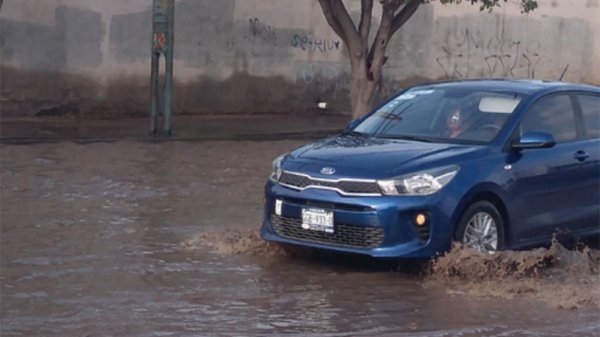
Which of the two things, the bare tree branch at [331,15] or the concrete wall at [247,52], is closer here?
the bare tree branch at [331,15]

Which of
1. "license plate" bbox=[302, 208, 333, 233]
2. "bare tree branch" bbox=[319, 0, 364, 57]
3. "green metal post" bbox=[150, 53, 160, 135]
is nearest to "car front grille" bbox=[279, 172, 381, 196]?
"license plate" bbox=[302, 208, 333, 233]

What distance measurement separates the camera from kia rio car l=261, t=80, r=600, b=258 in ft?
28.6

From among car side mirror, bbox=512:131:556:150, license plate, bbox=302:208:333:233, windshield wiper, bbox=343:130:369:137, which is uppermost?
car side mirror, bbox=512:131:556:150

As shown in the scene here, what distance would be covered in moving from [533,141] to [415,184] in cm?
118

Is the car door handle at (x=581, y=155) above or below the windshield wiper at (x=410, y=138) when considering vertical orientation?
below

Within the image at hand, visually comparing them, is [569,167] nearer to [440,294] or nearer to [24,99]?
[440,294]

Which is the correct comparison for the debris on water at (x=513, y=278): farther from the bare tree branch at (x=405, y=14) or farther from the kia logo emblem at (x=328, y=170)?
the bare tree branch at (x=405, y=14)

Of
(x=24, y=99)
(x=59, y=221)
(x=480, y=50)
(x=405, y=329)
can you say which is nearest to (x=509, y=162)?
(x=405, y=329)

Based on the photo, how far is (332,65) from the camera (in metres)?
23.6

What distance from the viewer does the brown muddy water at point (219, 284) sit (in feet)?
24.8

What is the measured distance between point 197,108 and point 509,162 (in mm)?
13294

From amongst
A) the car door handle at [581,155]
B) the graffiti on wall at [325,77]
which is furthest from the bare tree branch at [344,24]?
the graffiti on wall at [325,77]

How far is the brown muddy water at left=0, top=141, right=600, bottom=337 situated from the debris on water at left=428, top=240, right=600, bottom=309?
11 millimetres

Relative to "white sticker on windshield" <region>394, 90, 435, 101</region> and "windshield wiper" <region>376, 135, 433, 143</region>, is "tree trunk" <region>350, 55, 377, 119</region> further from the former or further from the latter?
"windshield wiper" <region>376, 135, 433, 143</region>
